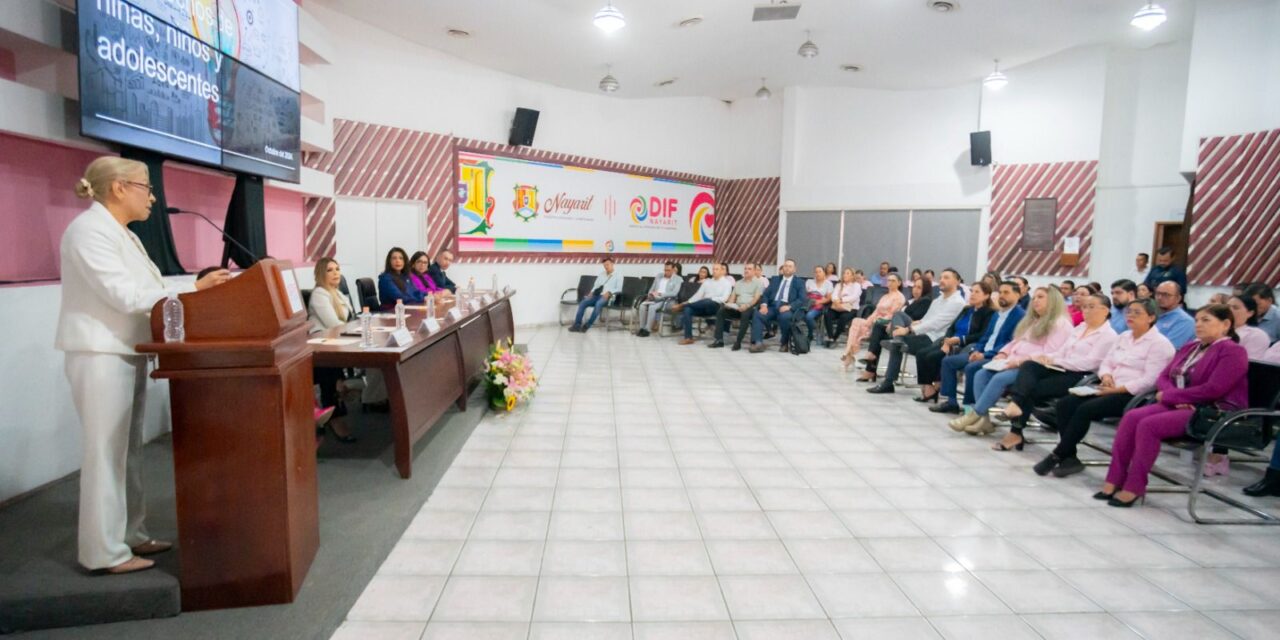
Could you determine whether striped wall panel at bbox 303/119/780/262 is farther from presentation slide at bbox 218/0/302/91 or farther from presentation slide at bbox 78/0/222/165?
presentation slide at bbox 78/0/222/165

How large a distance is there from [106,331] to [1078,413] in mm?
4439

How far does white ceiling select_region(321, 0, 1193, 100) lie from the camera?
264 inches

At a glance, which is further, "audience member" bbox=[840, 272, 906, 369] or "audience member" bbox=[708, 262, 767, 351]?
"audience member" bbox=[708, 262, 767, 351]

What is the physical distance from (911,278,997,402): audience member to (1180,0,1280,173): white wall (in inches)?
169

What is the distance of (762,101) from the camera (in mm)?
11328

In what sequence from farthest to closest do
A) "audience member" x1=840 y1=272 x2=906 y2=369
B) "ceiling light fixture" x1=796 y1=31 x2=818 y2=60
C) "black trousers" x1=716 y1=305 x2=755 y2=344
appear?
"black trousers" x1=716 y1=305 x2=755 y2=344
"ceiling light fixture" x1=796 y1=31 x2=818 y2=60
"audience member" x1=840 y1=272 x2=906 y2=369

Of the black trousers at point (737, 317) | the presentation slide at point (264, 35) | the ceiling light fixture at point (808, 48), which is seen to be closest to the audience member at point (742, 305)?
the black trousers at point (737, 317)

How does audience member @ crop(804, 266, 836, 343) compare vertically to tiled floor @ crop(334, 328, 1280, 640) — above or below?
above

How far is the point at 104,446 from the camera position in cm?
189

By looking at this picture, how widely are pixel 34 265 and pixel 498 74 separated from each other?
6.73m

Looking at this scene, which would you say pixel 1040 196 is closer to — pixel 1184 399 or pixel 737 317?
pixel 737 317

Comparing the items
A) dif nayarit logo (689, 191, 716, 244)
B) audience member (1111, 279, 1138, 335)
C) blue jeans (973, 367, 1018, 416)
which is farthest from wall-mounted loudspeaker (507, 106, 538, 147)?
audience member (1111, 279, 1138, 335)

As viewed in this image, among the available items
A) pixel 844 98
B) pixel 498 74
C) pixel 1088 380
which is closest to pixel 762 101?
pixel 844 98

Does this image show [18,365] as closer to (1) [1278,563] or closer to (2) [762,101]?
(1) [1278,563]
